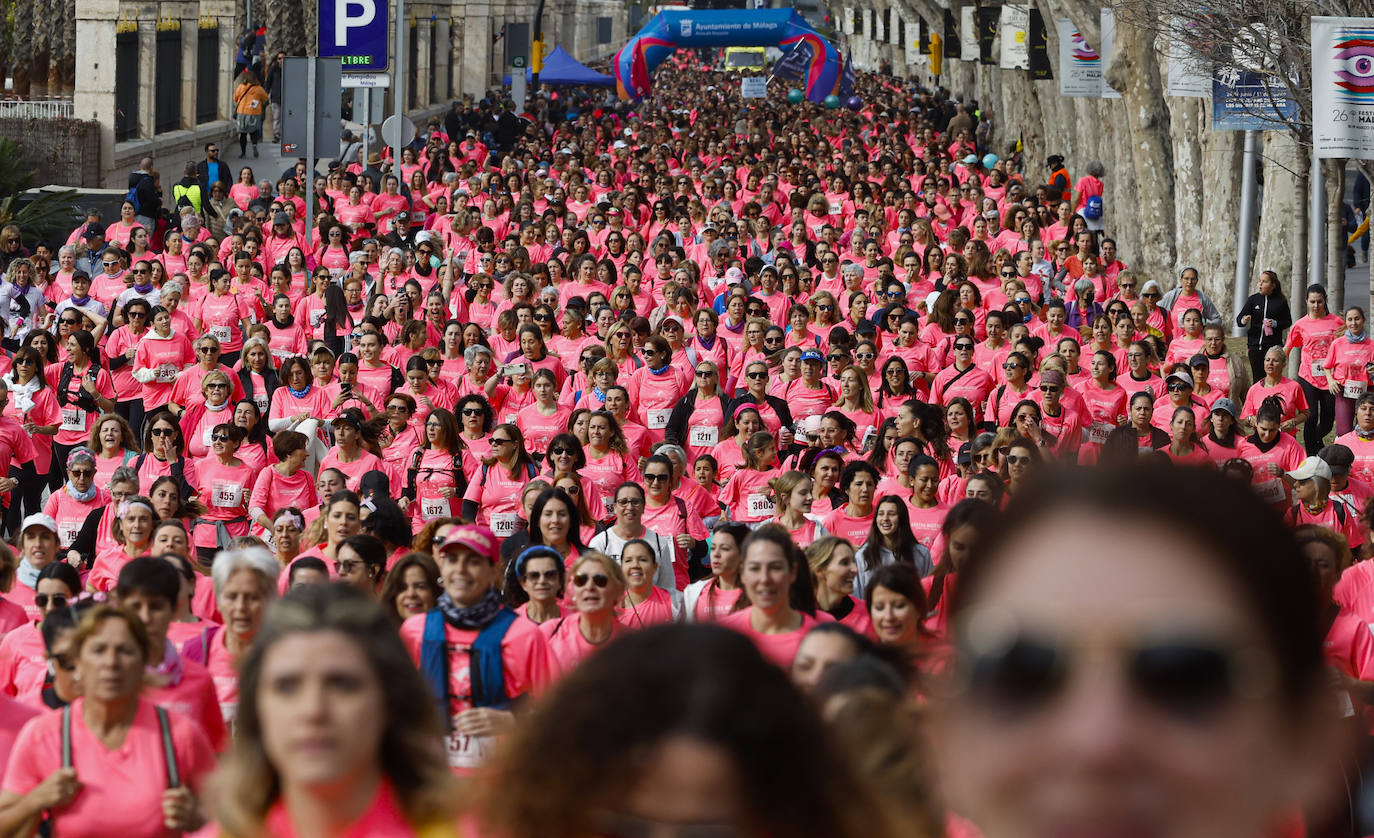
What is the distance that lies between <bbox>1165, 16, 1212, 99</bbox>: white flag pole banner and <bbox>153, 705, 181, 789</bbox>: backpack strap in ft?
53.9

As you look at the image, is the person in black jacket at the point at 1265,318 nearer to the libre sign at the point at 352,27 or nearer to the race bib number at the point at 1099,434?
the libre sign at the point at 352,27

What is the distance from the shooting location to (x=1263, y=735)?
121 cm

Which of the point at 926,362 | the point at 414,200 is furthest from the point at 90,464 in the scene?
the point at 414,200

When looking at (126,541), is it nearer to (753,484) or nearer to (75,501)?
(75,501)

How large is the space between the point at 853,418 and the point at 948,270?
599 centimetres

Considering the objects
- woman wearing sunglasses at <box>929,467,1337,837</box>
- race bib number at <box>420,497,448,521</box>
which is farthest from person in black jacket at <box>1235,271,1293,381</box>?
woman wearing sunglasses at <box>929,467,1337,837</box>

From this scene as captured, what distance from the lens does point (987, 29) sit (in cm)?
4253

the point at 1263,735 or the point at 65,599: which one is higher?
the point at 1263,735

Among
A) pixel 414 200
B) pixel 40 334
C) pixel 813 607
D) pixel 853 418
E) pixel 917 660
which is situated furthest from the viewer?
pixel 414 200

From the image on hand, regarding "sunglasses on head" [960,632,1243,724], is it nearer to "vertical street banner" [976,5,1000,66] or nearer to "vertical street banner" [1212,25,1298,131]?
"vertical street banner" [1212,25,1298,131]

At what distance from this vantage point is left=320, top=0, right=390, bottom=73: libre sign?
21.8 metres

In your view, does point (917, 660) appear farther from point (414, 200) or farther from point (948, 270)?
point (414, 200)

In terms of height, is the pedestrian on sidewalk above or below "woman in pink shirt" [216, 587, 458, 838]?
above

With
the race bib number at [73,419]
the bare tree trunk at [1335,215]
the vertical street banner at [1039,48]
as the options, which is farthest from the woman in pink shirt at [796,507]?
the vertical street banner at [1039,48]
